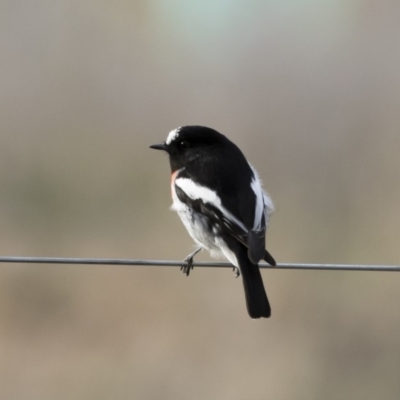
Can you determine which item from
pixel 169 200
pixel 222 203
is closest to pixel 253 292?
pixel 222 203

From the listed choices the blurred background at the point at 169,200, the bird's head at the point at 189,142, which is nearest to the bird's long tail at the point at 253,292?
the bird's head at the point at 189,142

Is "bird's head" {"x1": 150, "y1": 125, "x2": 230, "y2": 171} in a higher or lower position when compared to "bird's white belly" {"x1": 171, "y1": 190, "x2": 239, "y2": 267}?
higher

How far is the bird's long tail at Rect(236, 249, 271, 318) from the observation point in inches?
145

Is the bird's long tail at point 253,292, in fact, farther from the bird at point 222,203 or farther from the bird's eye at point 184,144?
the bird's eye at point 184,144

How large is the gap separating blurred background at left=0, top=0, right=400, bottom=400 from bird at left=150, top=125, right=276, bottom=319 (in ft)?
7.95

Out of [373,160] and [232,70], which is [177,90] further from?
[373,160]

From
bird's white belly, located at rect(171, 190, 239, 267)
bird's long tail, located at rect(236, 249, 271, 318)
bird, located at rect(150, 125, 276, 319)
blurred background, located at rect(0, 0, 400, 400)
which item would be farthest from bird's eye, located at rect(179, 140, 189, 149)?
blurred background, located at rect(0, 0, 400, 400)

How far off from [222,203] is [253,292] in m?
0.46

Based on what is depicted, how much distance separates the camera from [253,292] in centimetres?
370

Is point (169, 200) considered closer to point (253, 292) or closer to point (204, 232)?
point (204, 232)

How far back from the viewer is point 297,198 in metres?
7.54

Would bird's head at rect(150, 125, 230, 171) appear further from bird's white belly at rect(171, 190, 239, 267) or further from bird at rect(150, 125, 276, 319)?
bird's white belly at rect(171, 190, 239, 267)

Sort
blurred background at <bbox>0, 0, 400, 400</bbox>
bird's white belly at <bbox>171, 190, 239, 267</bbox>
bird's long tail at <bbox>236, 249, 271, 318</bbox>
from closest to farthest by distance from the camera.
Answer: bird's long tail at <bbox>236, 249, 271, 318</bbox> < bird's white belly at <bbox>171, 190, 239, 267</bbox> < blurred background at <bbox>0, 0, 400, 400</bbox>

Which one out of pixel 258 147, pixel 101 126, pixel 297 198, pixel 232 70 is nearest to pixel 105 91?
pixel 101 126
